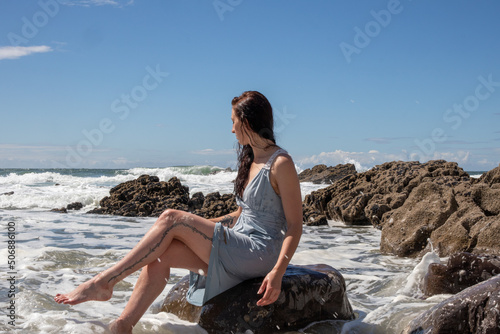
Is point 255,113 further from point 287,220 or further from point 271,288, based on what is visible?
point 271,288

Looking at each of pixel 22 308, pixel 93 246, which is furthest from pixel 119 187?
pixel 22 308

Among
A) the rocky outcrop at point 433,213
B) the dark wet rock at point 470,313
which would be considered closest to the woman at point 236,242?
the dark wet rock at point 470,313

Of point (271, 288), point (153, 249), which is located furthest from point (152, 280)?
point (271, 288)

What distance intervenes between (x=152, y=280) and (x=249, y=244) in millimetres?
738

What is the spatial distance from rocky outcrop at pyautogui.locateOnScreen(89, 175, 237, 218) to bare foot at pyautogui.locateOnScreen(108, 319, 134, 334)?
349 inches

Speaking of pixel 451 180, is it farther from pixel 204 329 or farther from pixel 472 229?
pixel 204 329

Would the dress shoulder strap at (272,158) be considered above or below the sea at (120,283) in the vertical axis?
above

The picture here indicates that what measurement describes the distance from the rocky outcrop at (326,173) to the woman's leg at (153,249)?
1956 centimetres

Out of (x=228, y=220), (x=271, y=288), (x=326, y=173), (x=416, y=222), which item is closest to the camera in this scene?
(x=271, y=288)

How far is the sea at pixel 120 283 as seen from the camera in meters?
3.87

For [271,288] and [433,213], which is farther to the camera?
[433,213]

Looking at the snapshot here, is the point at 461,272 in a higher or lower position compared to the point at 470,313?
lower

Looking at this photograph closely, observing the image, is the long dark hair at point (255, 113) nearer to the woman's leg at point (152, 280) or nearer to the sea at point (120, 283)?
the woman's leg at point (152, 280)

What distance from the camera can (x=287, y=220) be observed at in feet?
11.7
